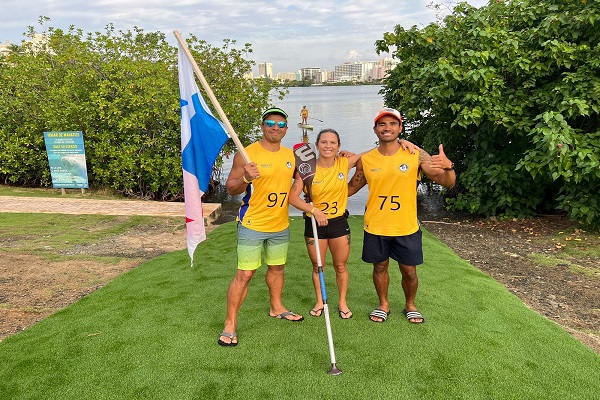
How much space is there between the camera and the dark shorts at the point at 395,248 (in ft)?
14.1

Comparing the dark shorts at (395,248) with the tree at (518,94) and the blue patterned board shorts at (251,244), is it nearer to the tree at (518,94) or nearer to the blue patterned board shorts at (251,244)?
the blue patterned board shorts at (251,244)

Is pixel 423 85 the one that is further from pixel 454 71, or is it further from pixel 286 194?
pixel 286 194

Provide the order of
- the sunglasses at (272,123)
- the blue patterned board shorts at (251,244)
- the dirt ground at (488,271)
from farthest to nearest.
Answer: the dirt ground at (488,271) < the blue patterned board shorts at (251,244) < the sunglasses at (272,123)

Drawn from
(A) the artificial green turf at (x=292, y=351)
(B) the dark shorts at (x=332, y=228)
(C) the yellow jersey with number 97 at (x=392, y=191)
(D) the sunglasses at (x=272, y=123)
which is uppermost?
(D) the sunglasses at (x=272, y=123)

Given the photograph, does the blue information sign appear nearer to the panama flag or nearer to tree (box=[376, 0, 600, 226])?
tree (box=[376, 0, 600, 226])

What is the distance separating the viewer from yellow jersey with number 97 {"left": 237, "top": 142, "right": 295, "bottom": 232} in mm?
4012

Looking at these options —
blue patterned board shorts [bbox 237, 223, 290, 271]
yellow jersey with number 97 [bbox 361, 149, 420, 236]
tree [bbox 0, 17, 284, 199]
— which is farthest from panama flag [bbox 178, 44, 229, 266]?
tree [bbox 0, 17, 284, 199]

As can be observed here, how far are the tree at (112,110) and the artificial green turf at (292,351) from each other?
28.8ft

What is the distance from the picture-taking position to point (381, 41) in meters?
11.9

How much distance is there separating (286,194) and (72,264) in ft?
15.1

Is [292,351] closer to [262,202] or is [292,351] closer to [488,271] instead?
[262,202]

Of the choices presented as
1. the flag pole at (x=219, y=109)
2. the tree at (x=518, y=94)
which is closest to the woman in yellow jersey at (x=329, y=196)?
the flag pole at (x=219, y=109)

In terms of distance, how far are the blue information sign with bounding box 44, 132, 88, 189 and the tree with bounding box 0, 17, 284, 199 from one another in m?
0.54

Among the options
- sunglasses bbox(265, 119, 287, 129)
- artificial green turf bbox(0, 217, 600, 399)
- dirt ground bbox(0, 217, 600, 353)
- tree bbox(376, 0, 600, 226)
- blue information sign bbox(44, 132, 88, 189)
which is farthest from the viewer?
blue information sign bbox(44, 132, 88, 189)
